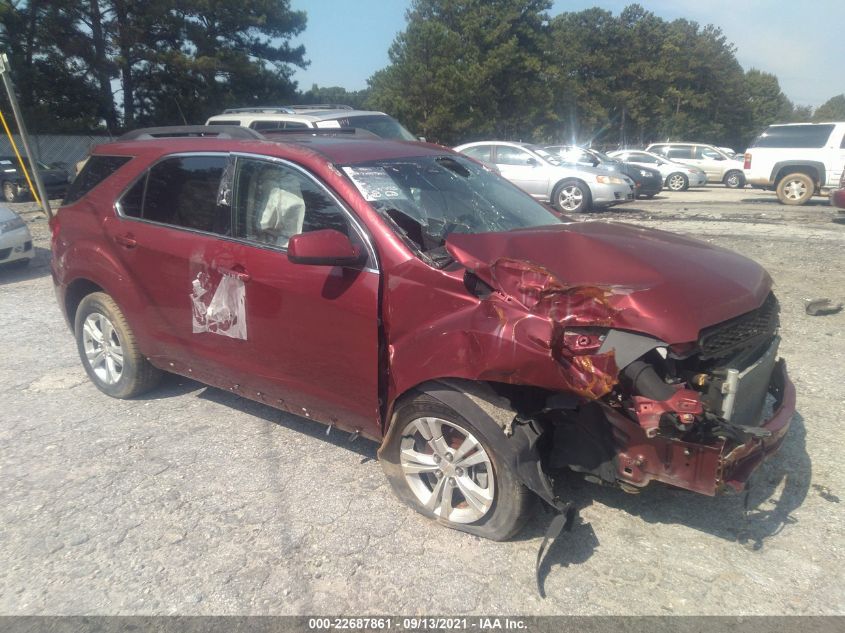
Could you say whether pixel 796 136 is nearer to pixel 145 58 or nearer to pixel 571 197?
pixel 571 197

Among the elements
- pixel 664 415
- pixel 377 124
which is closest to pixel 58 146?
pixel 377 124

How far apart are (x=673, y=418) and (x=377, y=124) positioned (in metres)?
9.98

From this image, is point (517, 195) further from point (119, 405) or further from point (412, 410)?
point (119, 405)

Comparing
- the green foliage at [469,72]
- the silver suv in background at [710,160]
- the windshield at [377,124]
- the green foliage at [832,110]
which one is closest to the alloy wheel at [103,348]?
the windshield at [377,124]

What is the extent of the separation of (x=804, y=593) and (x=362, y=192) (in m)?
2.74

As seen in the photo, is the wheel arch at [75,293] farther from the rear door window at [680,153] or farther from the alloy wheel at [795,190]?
the rear door window at [680,153]

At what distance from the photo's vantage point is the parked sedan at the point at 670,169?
915 inches

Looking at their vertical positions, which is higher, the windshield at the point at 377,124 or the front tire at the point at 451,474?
the windshield at the point at 377,124

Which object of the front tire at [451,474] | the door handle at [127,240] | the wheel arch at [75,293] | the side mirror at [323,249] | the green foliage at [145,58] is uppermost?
the green foliage at [145,58]

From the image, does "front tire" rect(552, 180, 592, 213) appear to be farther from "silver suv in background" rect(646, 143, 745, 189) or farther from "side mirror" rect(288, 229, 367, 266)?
"silver suv in background" rect(646, 143, 745, 189)

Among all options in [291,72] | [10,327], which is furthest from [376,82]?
[10,327]

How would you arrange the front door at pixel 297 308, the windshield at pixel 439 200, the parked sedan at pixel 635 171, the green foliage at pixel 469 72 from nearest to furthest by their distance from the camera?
1. the front door at pixel 297 308
2. the windshield at pixel 439 200
3. the parked sedan at pixel 635 171
4. the green foliage at pixel 469 72

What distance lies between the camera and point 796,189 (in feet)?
53.1

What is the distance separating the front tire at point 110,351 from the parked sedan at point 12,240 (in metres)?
5.41
